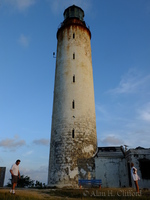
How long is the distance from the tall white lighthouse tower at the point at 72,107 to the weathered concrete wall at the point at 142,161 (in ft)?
14.3

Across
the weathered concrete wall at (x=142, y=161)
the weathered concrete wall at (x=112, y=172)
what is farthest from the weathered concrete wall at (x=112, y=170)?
the weathered concrete wall at (x=142, y=161)

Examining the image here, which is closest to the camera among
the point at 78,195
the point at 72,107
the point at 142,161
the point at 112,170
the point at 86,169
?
the point at 78,195

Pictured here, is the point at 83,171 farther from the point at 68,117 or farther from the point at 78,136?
the point at 68,117

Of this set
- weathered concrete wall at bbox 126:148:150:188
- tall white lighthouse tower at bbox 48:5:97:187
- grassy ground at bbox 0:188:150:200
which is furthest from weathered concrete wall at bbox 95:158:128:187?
grassy ground at bbox 0:188:150:200

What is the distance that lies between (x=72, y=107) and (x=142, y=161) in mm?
8964

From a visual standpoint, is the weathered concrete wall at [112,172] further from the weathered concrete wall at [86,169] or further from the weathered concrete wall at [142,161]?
the weathered concrete wall at [142,161]

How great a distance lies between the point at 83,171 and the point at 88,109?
6.76 m

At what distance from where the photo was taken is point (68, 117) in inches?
850

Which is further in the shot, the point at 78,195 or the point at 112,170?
the point at 112,170

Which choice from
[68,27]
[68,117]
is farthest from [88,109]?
[68,27]

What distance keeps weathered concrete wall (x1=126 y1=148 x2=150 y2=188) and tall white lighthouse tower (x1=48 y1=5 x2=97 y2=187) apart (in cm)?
437

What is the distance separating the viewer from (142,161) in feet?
59.5

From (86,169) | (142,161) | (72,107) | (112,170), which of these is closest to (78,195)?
(86,169)

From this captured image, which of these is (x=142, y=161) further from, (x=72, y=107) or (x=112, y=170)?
(x=72, y=107)
